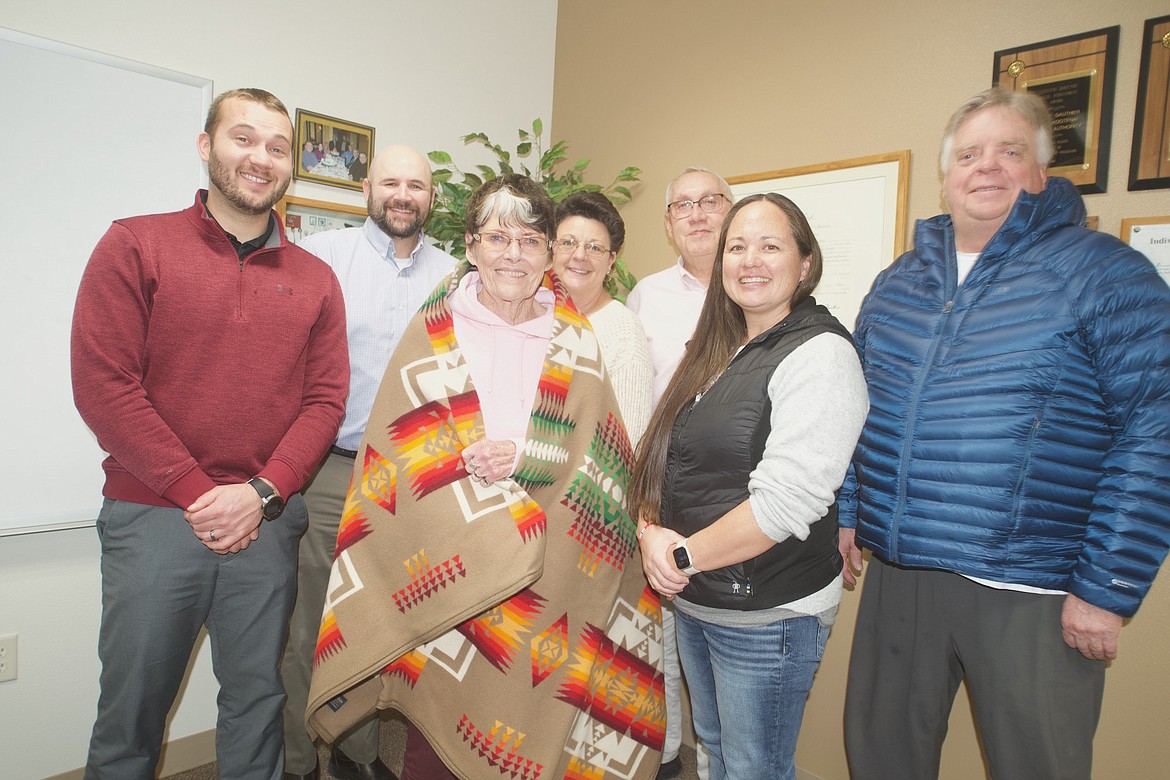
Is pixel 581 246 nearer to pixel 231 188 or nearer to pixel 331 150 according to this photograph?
pixel 231 188

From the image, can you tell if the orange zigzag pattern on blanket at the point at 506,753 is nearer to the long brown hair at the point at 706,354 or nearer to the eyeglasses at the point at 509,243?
the long brown hair at the point at 706,354

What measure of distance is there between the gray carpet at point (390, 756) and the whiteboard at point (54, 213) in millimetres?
1013

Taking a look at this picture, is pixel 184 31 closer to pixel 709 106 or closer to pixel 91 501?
pixel 91 501

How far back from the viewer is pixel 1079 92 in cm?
194

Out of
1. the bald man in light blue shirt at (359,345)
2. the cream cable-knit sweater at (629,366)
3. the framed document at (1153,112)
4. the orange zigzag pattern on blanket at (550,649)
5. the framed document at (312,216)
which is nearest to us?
the orange zigzag pattern on blanket at (550,649)

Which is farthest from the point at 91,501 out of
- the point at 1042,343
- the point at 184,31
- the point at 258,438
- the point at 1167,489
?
the point at 1167,489

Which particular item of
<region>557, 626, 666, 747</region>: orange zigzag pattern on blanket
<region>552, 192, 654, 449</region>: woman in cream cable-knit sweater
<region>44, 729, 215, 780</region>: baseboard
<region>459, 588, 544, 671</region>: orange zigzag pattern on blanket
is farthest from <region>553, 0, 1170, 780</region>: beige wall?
<region>44, 729, 215, 780</region>: baseboard

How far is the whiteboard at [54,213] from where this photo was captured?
6.53 feet

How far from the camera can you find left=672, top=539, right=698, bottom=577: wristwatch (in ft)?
4.72

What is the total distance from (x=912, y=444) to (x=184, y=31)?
2682 millimetres

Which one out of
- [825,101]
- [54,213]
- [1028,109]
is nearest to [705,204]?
[825,101]

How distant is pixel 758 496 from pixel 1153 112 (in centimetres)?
162

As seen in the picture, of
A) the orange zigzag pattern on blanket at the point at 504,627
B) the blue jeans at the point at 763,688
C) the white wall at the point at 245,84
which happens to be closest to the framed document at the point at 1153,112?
the blue jeans at the point at 763,688

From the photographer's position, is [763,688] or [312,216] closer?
[763,688]
